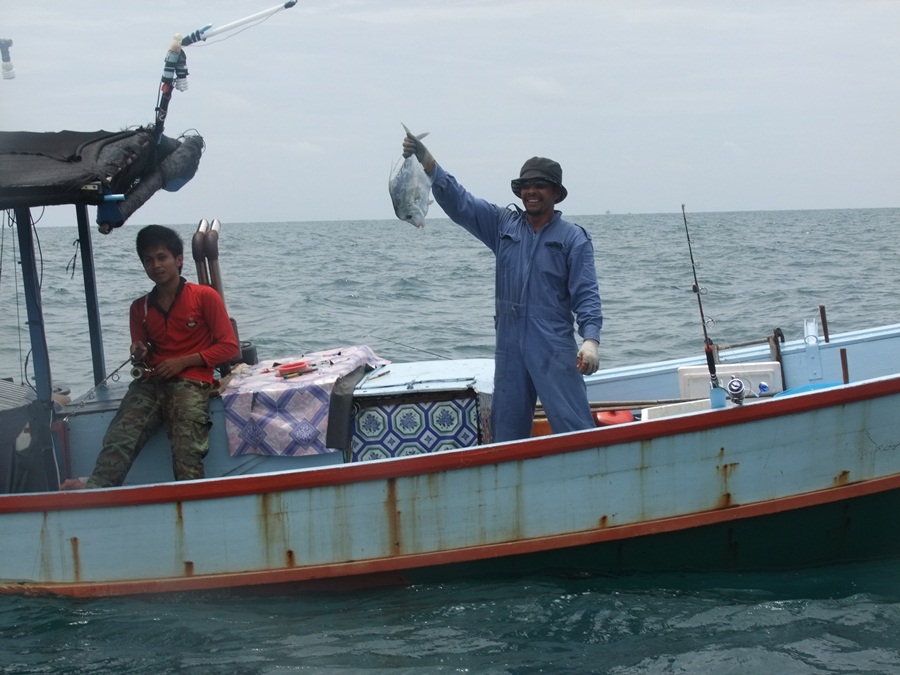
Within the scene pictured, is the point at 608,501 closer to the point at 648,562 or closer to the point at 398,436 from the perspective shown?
the point at 648,562

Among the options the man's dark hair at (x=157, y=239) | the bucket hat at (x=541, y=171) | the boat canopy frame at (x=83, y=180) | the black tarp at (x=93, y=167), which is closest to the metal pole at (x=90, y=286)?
the boat canopy frame at (x=83, y=180)

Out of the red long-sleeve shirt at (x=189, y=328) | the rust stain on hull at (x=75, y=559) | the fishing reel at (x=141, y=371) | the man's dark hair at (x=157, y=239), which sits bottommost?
the rust stain on hull at (x=75, y=559)

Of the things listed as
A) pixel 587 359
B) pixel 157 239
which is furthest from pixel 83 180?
pixel 587 359

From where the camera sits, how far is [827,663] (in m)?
4.68

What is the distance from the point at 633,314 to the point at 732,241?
100 feet

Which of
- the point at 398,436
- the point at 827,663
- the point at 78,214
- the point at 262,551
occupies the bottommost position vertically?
the point at 827,663

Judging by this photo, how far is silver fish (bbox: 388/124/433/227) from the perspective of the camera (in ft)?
17.6

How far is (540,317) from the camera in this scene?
17.3 feet

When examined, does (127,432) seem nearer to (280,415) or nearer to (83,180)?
(280,415)

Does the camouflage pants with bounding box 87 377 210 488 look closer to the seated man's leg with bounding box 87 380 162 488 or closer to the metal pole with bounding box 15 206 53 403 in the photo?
the seated man's leg with bounding box 87 380 162 488

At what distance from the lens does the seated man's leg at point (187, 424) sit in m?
5.52

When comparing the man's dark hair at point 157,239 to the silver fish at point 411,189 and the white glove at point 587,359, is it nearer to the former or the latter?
the silver fish at point 411,189

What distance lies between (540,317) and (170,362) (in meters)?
1.95

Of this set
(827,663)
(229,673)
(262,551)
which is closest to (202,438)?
(262,551)
